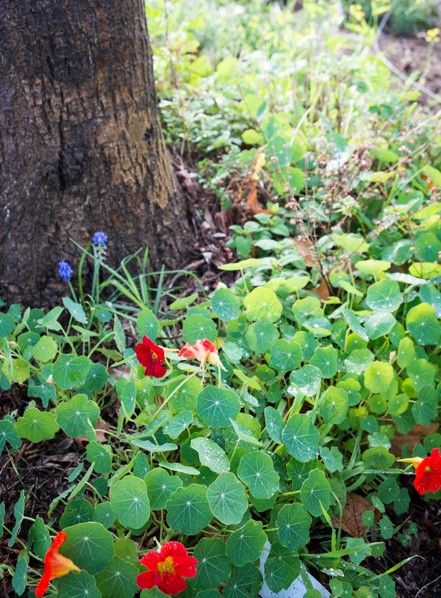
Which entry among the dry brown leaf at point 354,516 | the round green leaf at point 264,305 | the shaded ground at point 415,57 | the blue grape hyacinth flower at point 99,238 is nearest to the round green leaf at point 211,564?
the dry brown leaf at point 354,516

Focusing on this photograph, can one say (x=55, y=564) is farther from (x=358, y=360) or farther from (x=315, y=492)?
(x=358, y=360)

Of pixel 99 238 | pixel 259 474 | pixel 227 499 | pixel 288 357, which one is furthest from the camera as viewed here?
pixel 99 238

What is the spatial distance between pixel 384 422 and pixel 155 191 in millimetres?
1110

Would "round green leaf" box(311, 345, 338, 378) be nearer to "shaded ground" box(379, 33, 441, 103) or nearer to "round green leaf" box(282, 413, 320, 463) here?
"round green leaf" box(282, 413, 320, 463)

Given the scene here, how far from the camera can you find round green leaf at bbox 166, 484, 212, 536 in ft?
5.52

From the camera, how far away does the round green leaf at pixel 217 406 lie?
1.82 meters

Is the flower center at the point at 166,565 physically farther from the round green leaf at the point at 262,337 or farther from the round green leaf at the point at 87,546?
the round green leaf at the point at 262,337

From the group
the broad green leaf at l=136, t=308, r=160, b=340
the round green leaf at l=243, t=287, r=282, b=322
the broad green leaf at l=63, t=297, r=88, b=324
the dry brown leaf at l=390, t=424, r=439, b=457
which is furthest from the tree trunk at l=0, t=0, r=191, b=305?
the dry brown leaf at l=390, t=424, r=439, b=457

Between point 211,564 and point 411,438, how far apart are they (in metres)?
0.87

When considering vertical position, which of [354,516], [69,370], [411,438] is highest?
[69,370]

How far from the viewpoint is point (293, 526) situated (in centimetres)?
176

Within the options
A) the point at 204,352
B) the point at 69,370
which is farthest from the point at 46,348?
the point at 204,352

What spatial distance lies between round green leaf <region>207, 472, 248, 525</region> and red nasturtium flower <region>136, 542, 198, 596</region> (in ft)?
0.43

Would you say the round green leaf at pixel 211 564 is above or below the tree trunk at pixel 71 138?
below
